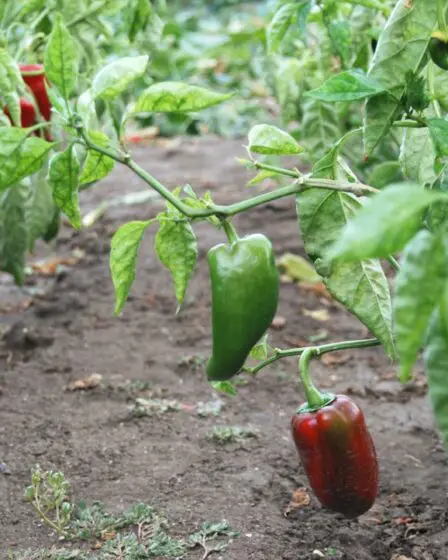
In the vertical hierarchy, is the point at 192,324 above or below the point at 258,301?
below

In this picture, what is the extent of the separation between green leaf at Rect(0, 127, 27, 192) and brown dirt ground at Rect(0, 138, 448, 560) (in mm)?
788

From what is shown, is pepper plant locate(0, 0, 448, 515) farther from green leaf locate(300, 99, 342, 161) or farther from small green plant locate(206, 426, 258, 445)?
green leaf locate(300, 99, 342, 161)

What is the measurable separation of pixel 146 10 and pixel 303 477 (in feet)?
Answer: 3.82

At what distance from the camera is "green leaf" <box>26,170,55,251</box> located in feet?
7.88

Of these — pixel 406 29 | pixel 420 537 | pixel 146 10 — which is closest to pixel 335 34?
pixel 146 10

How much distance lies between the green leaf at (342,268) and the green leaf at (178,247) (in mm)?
207

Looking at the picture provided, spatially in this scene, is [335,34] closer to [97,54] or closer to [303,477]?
[97,54]

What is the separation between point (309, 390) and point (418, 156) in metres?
0.43

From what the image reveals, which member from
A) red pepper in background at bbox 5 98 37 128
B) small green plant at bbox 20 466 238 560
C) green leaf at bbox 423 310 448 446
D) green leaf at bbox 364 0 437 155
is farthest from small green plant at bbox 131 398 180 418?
green leaf at bbox 423 310 448 446

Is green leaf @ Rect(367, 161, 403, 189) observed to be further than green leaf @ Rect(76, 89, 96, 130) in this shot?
Yes

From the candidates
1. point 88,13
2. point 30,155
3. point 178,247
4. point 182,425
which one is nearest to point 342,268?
point 178,247

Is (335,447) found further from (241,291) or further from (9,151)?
(9,151)

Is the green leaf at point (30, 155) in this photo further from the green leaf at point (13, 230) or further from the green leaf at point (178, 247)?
the green leaf at point (13, 230)

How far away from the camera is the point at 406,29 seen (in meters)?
1.37
